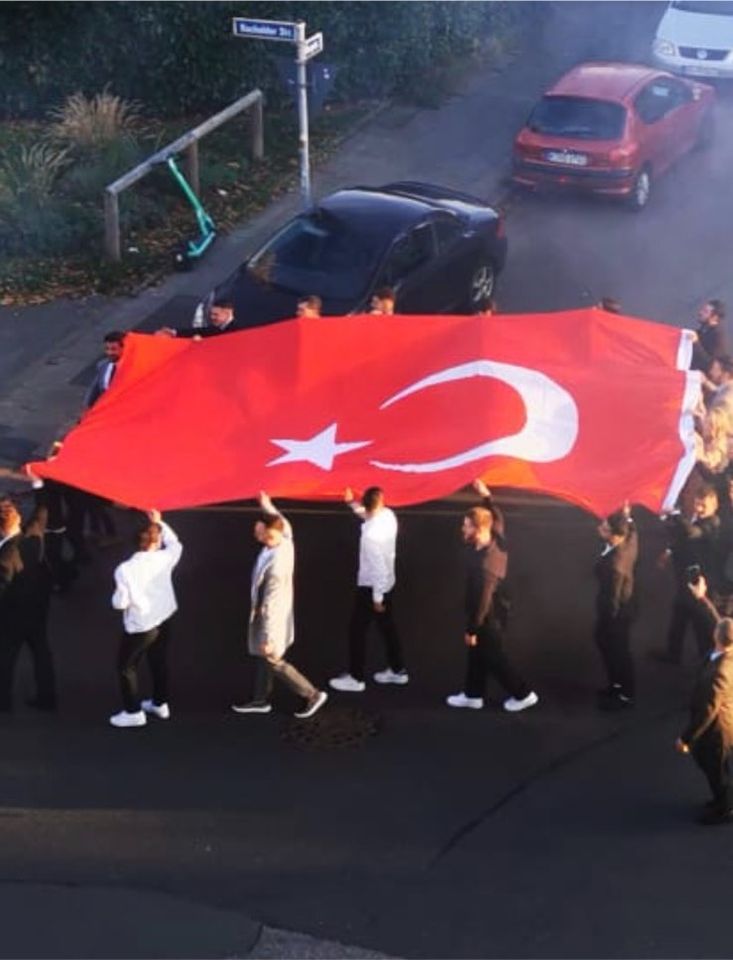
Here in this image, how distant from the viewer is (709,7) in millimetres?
26141

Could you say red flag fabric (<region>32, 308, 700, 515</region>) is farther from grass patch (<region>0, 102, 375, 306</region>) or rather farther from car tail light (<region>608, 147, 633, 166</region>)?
car tail light (<region>608, 147, 633, 166</region>)

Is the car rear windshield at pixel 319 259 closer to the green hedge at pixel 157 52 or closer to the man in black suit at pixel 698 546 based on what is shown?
the man in black suit at pixel 698 546

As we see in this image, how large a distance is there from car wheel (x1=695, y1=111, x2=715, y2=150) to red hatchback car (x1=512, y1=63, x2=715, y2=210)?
152cm

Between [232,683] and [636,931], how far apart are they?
3.65 meters

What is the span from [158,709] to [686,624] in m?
3.72

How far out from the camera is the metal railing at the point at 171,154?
18.6m

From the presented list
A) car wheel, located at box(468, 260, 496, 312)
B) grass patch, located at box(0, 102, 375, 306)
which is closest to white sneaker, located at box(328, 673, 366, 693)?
car wheel, located at box(468, 260, 496, 312)

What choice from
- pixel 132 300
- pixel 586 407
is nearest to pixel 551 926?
pixel 586 407

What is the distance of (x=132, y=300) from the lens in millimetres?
18250

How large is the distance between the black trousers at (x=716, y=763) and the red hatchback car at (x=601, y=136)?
38.7ft

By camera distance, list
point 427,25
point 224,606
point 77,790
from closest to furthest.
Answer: point 77,790
point 224,606
point 427,25

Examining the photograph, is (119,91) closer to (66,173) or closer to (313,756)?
(66,173)

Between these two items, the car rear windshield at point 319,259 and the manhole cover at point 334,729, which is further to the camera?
the car rear windshield at point 319,259

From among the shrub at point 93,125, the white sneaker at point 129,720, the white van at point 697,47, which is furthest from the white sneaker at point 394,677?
the white van at point 697,47
